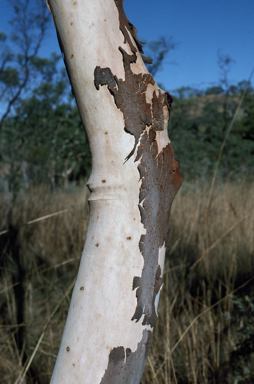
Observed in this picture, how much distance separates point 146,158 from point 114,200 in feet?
0.31

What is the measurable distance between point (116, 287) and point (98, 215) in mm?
126

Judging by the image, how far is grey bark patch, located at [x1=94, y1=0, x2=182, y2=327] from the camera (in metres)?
0.48

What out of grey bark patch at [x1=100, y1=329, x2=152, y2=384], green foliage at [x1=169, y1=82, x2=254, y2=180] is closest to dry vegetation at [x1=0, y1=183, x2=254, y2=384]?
grey bark patch at [x1=100, y1=329, x2=152, y2=384]

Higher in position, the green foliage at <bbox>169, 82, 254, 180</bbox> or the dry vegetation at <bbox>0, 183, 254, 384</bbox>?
the green foliage at <bbox>169, 82, 254, 180</bbox>

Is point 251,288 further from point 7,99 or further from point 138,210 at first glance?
point 7,99

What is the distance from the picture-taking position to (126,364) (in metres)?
0.47

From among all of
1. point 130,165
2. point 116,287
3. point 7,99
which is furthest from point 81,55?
point 7,99

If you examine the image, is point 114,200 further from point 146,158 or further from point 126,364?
point 126,364

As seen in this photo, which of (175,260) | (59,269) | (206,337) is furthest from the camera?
(59,269)

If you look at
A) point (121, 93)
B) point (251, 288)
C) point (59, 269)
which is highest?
point (121, 93)

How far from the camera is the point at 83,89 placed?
1.63 ft

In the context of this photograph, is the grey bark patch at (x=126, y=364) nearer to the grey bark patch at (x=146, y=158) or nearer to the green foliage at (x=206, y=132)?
the grey bark patch at (x=146, y=158)

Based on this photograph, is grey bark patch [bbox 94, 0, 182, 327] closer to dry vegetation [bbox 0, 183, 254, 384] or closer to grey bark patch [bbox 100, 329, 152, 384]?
grey bark patch [bbox 100, 329, 152, 384]

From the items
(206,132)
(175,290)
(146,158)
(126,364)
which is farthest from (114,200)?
(206,132)
